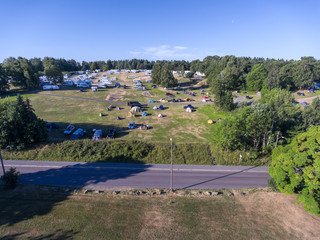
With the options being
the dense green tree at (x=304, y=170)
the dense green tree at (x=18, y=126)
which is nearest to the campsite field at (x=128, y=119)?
the dense green tree at (x=18, y=126)

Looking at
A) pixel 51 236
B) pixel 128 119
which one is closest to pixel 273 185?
pixel 51 236

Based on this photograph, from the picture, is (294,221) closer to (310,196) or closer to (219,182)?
(310,196)

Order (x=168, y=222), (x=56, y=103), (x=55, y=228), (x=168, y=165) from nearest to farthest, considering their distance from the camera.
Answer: (x=55, y=228)
(x=168, y=222)
(x=168, y=165)
(x=56, y=103)

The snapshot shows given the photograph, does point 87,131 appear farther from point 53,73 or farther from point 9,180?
point 53,73

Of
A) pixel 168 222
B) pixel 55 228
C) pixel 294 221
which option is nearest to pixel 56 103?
pixel 55 228

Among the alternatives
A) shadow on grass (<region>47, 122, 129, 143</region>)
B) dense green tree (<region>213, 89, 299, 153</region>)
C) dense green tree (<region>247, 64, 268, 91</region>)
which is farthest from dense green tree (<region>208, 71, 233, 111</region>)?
dense green tree (<region>247, 64, 268, 91</region>)

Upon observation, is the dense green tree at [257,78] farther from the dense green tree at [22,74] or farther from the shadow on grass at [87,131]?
the dense green tree at [22,74]
